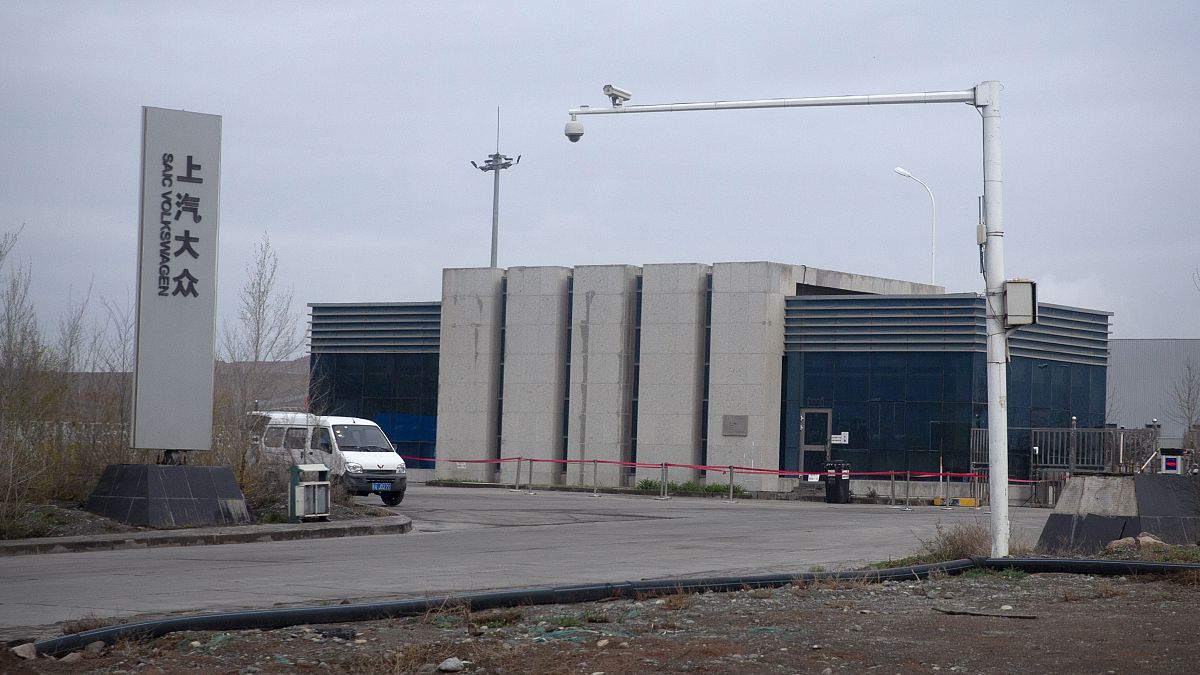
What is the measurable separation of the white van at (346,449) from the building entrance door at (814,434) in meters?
14.9

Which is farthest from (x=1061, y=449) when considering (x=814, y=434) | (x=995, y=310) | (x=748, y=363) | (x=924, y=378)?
(x=995, y=310)

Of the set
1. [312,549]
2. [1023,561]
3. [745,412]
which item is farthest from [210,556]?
[745,412]

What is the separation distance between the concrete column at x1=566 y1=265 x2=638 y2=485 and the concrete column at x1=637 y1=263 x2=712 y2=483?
2.15 ft

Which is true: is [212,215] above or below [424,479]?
above

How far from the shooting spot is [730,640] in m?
8.55

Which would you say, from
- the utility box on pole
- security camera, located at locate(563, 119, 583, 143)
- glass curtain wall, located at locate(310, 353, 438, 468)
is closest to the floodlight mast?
security camera, located at locate(563, 119, 583, 143)

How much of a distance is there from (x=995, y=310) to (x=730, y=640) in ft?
22.2

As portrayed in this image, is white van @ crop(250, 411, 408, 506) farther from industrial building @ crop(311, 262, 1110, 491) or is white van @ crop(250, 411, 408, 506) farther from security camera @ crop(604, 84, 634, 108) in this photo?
security camera @ crop(604, 84, 634, 108)

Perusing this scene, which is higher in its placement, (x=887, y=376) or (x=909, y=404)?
(x=887, y=376)

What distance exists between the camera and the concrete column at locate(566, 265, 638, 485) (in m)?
40.4

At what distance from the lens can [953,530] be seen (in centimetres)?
1486

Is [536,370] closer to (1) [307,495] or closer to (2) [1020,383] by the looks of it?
(2) [1020,383]

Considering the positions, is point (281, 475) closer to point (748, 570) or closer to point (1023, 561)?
point (748, 570)

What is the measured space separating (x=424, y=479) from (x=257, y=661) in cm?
3593
